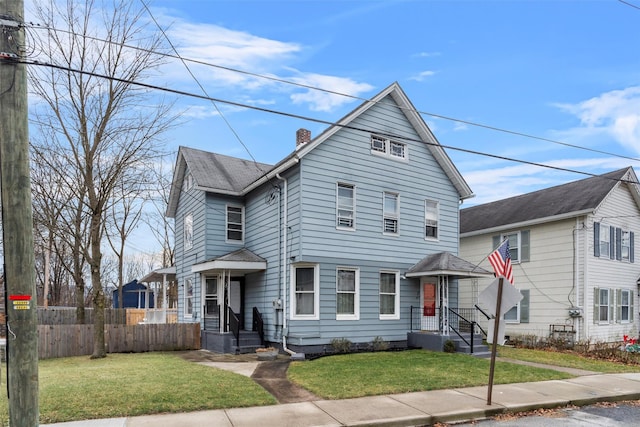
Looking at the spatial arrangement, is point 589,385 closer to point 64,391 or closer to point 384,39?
point 384,39

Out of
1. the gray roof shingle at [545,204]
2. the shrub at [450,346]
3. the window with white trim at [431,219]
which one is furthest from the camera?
the gray roof shingle at [545,204]

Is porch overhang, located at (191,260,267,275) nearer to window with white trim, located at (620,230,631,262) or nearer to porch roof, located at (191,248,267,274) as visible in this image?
porch roof, located at (191,248,267,274)

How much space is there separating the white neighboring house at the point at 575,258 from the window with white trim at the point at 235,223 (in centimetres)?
1050

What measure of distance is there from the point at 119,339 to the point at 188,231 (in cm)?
550

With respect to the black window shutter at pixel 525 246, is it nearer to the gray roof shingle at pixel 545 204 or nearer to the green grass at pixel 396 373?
the gray roof shingle at pixel 545 204

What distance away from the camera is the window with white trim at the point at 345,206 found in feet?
50.6

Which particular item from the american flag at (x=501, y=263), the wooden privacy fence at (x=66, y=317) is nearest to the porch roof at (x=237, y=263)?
the american flag at (x=501, y=263)

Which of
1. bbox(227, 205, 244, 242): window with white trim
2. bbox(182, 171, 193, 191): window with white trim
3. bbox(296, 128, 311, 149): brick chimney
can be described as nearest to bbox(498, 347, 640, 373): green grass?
bbox(296, 128, 311, 149): brick chimney

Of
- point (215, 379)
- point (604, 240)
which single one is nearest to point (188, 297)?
point (215, 379)

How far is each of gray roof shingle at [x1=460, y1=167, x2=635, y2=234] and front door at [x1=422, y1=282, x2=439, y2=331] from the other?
673 centimetres

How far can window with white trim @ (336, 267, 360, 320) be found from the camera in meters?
15.2

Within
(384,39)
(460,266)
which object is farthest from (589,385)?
(384,39)

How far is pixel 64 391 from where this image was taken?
8.41m

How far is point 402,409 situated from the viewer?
775cm
